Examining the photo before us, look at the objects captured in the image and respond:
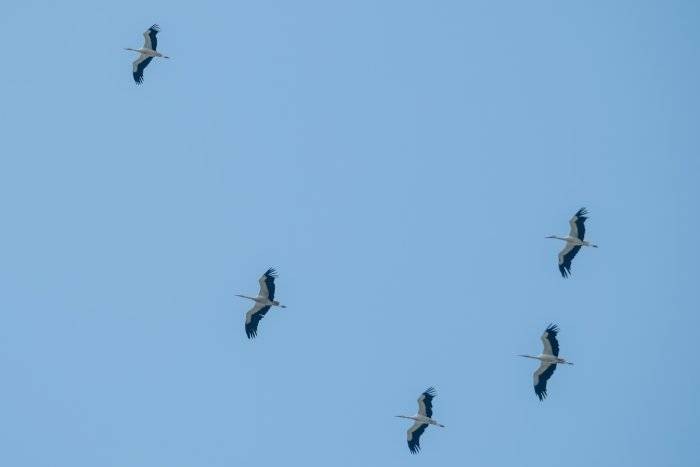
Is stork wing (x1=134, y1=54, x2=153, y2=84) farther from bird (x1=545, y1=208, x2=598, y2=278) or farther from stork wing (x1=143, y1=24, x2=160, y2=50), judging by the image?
bird (x1=545, y1=208, x2=598, y2=278)

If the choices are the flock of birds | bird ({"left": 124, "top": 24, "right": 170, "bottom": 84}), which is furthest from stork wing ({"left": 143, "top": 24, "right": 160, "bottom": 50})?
the flock of birds

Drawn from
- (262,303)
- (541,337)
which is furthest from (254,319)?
(541,337)

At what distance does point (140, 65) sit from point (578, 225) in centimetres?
1801

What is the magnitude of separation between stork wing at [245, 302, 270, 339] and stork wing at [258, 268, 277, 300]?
592mm

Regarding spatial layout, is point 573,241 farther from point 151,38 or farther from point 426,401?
point 151,38

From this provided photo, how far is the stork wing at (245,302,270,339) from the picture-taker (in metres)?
66.6

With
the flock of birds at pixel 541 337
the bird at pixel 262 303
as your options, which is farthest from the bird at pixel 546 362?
the bird at pixel 262 303

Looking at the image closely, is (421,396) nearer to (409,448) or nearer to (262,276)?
(409,448)

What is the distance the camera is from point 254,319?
6675 cm

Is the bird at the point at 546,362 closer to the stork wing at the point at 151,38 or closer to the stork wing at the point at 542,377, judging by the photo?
the stork wing at the point at 542,377

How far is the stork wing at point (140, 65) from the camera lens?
234ft

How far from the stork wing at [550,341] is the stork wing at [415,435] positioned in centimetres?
508

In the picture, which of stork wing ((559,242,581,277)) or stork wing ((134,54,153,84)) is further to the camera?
stork wing ((134,54,153,84))

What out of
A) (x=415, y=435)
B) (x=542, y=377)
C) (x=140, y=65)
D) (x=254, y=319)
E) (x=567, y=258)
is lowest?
(x=415, y=435)
